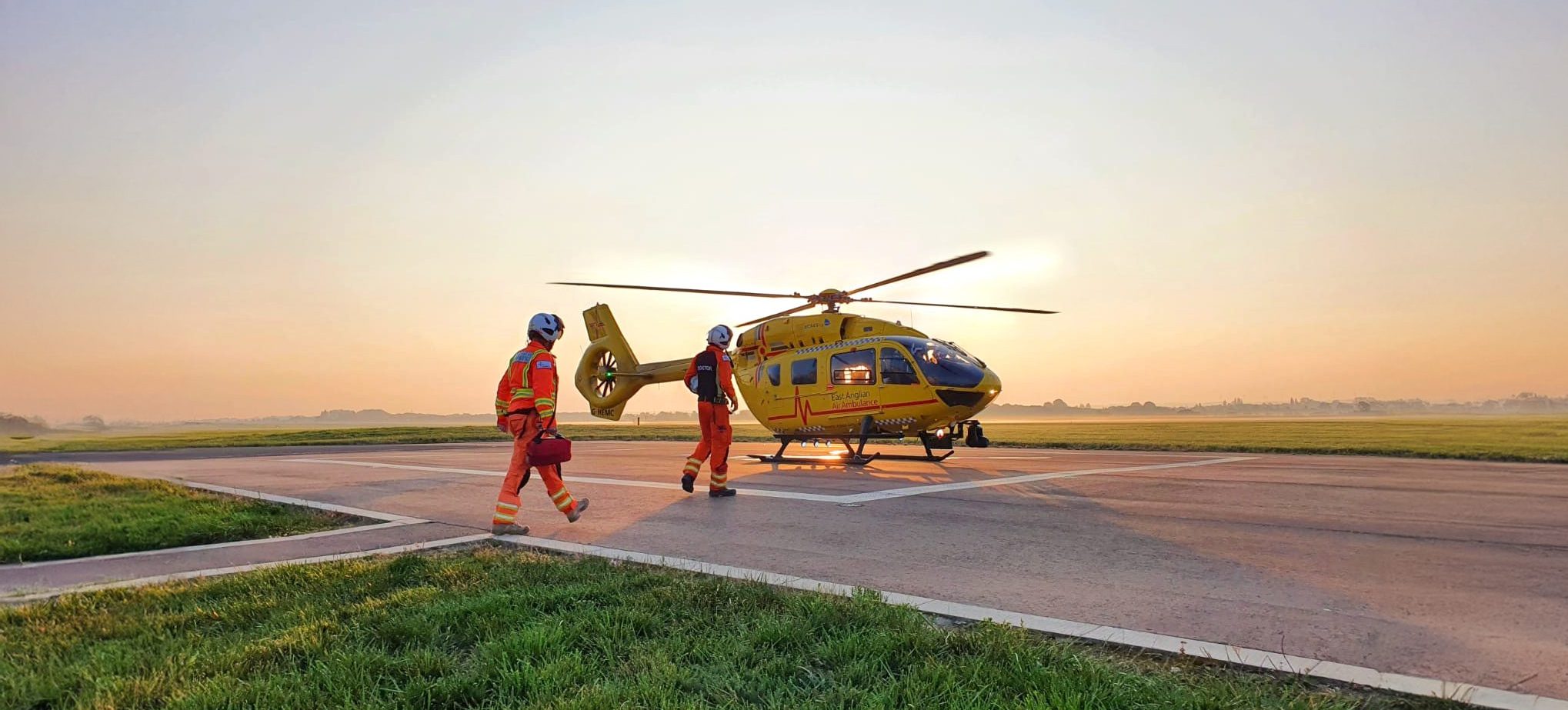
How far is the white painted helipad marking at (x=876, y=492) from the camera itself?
9219 millimetres

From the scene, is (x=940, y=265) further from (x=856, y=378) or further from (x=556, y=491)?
(x=556, y=491)

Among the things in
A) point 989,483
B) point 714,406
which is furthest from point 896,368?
point 714,406

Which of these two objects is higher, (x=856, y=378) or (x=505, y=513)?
(x=856, y=378)

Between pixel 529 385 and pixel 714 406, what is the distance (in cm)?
295

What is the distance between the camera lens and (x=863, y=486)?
34.3ft

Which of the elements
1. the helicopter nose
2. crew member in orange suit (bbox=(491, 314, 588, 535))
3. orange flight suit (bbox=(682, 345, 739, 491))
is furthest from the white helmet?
the helicopter nose

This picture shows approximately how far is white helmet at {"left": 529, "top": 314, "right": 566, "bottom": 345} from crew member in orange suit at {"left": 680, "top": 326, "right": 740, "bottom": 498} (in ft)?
8.62

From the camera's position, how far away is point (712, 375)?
10.2m

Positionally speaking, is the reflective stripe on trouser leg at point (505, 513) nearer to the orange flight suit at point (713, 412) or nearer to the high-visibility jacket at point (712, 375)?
the orange flight suit at point (713, 412)

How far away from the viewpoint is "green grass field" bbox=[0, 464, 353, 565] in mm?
6445

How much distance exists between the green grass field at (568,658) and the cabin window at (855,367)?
395 inches

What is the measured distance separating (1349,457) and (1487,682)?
1495 centimetres

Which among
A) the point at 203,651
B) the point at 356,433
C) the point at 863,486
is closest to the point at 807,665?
the point at 203,651

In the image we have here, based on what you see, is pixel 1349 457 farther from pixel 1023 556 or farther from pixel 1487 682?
pixel 1487 682
